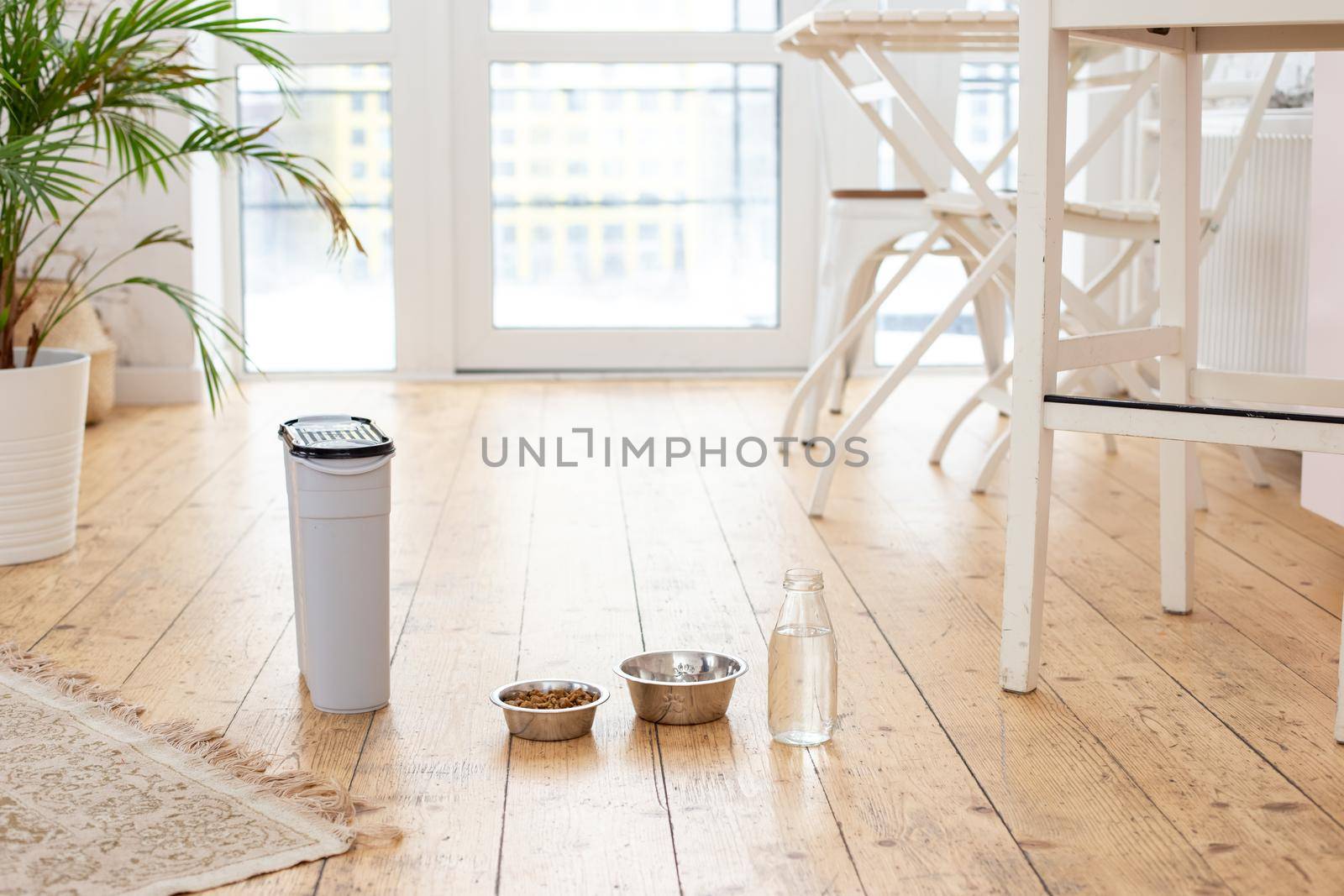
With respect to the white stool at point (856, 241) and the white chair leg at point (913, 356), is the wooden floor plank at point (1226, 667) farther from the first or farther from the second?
the white stool at point (856, 241)

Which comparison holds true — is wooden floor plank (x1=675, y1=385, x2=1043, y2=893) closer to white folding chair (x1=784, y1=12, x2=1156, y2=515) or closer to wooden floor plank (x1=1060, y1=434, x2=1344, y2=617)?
white folding chair (x1=784, y1=12, x2=1156, y2=515)

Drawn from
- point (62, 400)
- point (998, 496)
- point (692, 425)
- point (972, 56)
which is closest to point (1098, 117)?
point (972, 56)

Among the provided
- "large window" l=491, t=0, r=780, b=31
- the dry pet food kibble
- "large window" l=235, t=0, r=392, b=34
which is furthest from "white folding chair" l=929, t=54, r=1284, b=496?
"large window" l=235, t=0, r=392, b=34

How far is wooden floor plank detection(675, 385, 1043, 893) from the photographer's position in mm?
1198

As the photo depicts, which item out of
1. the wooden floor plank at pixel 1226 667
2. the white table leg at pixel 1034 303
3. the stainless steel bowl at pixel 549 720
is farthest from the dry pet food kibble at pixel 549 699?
the wooden floor plank at pixel 1226 667

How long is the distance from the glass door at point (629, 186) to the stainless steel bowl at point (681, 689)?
9.28ft

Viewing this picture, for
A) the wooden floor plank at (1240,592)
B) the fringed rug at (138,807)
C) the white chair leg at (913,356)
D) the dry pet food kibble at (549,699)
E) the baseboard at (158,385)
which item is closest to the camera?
the fringed rug at (138,807)

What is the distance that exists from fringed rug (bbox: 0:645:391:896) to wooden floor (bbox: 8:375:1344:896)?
5 centimetres

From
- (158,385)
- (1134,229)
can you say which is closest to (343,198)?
(158,385)

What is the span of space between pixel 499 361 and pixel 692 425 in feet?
3.48

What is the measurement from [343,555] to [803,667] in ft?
1.60

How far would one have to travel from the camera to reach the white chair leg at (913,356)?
239cm

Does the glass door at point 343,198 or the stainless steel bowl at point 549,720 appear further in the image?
the glass door at point 343,198

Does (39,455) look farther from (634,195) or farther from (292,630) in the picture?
(634,195)
